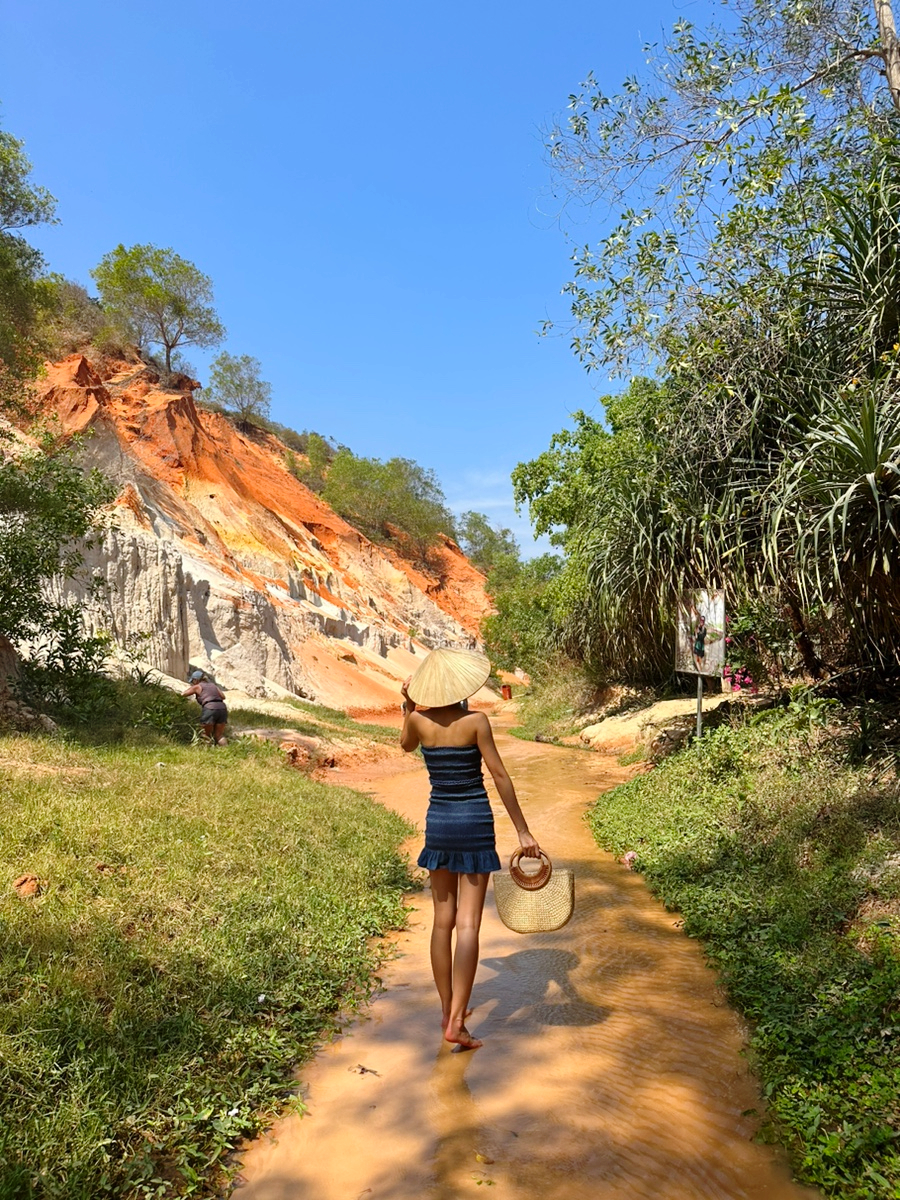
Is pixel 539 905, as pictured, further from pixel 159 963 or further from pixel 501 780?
pixel 159 963

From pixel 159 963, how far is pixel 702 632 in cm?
733

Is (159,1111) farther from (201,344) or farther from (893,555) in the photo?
(201,344)

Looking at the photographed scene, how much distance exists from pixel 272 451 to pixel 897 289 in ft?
157

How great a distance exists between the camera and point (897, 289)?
6770 mm

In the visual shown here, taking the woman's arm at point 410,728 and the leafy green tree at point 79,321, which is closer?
the woman's arm at point 410,728

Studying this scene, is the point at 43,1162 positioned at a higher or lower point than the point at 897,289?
lower

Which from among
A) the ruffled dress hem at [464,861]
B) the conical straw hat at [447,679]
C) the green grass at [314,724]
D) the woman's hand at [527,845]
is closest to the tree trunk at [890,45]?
the conical straw hat at [447,679]

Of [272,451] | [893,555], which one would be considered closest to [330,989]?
[893,555]

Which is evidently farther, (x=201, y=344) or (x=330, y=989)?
(x=201, y=344)

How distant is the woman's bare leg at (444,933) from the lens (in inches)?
155

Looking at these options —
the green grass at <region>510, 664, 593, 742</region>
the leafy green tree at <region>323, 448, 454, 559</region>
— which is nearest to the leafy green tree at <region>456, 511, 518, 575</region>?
the leafy green tree at <region>323, 448, 454, 559</region>

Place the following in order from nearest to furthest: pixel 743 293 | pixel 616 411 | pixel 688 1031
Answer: pixel 688 1031, pixel 743 293, pixel 616 411

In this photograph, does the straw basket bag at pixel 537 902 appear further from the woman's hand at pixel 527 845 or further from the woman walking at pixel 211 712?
the woman walking at pixel 211 712

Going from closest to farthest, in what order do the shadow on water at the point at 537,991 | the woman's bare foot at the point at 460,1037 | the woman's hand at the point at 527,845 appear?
the woman's bare foot at the point at 460,1037
the woman's hand at the point at 527,845
the shadow on water at the point at 537,991
